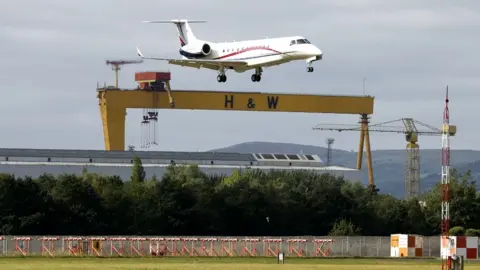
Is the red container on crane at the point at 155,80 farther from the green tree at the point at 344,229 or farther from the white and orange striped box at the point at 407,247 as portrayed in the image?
the white and orange striped box at the point at 407,247

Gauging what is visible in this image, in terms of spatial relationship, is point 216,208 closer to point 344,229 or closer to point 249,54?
point 344,229

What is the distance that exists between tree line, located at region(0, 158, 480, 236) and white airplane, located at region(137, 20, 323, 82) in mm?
14344

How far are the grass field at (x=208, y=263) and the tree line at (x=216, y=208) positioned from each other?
2465cm

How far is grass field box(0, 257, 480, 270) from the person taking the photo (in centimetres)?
7331

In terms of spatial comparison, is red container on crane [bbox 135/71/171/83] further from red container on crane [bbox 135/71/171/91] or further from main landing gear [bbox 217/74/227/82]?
main landing gear [bbox 217/74/227/82]

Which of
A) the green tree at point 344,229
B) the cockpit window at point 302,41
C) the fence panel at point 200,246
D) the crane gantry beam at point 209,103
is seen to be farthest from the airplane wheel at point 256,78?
the crane gantry beam at point 209,103

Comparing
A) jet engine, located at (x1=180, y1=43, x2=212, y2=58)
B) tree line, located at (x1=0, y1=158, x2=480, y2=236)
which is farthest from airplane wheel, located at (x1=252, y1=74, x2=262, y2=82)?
tree line, located at (x1=0, y1=158, x2=480, y2=236)

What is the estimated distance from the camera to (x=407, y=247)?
3834 inches

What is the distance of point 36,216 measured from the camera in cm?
10775

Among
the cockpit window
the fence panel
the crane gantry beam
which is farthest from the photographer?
the crane gantry beam

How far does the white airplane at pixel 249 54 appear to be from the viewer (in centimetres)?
9725

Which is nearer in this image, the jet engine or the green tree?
the jet engine

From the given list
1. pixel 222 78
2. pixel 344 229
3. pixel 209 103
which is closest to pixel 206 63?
pixel 222 78

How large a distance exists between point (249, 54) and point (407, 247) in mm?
18060
